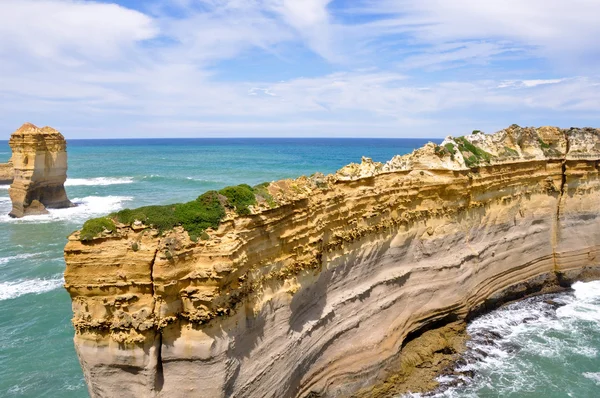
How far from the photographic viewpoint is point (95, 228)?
10.1 metres

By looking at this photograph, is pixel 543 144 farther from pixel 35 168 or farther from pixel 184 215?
pixel 35 168

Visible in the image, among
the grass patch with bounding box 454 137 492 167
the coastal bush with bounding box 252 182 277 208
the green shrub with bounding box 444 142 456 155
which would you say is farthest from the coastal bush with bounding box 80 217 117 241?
the grass patch with bounding box 454 137 492 167

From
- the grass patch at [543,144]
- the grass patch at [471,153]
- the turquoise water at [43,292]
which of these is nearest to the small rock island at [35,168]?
the turquoise water at [43,292]

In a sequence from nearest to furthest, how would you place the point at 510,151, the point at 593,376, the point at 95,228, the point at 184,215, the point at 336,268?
1. the point at 95,228
2. the point at 184,215
3. the point at 336,268
4. the point at 593,376
5. the point at 510,151

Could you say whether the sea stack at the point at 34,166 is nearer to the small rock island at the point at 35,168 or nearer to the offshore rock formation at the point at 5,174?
the small rock island at the point at 35,168

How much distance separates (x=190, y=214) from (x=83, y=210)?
129 feet

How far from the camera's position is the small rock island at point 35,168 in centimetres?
4066

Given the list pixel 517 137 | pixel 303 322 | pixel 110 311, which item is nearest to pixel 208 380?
pixel 110 311

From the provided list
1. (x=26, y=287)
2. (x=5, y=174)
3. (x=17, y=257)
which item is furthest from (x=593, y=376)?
(x=5, y=174)

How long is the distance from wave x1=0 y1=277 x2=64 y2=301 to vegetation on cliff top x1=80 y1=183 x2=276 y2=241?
1546 cm

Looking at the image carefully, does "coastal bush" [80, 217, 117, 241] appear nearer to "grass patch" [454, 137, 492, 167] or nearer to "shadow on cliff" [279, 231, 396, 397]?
"shadow on cliff" [279, 231, 396, 397]

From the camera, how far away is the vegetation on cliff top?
10211 mm

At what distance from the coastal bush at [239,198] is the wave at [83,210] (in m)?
33.9

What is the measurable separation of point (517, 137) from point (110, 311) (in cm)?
2145
